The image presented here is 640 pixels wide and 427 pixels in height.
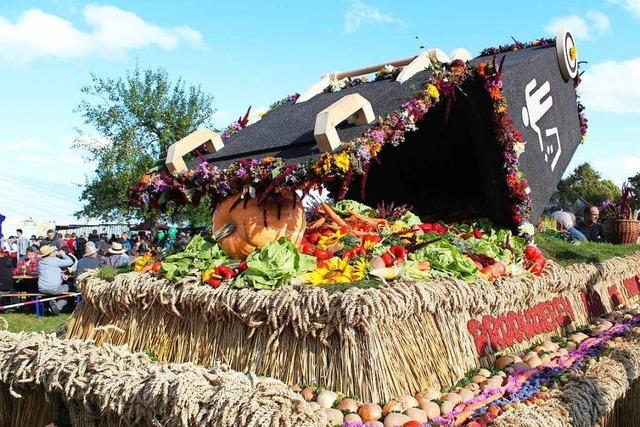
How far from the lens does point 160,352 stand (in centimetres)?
427

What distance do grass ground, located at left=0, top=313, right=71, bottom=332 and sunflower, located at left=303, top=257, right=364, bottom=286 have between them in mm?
6814

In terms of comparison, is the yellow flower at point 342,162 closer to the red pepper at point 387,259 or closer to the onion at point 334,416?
the red pepper at point 387,259

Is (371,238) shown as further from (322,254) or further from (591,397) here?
(591,397)

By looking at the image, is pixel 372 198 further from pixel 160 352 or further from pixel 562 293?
pixel 160 352

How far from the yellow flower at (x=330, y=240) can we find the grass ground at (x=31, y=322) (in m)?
6.05

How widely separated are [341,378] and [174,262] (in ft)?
5.67

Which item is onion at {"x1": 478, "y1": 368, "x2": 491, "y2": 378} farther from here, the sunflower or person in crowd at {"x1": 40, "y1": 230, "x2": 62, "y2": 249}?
person in crowd at {"x1": 40, "y1": 230, "x2": 62, "y2": 249}

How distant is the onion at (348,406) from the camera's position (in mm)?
3270

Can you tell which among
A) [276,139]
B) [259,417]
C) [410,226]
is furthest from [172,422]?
[410,226]

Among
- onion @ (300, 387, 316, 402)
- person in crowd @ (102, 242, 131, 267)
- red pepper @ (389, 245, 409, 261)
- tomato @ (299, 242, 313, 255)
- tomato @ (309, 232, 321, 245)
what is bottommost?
onion @ (300, 387, 316, 402)

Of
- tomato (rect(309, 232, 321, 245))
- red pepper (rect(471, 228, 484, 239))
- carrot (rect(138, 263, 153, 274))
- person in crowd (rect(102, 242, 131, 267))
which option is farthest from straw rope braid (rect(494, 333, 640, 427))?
person in crowd (rect(102, 242, 131, 267))

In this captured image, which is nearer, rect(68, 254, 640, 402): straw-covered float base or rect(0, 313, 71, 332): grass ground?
rect(68, 254, 640, 402): straw-covered float base

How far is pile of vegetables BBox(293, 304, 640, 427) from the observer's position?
323cm

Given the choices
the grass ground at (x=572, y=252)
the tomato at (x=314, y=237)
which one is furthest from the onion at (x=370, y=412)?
the grass ground at (x=572, y=252)
